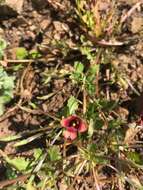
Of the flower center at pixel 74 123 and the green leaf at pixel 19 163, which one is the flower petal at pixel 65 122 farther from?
the green leaf at pixel 19 163

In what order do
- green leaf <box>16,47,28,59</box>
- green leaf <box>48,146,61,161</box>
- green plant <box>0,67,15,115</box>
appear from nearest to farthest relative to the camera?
green leaf <box>48,146,61,161</box> → green plant <box>0,67,15,115</box> → green leaf <box>16,47,28,59</box>

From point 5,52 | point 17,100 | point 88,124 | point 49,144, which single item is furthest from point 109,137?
point 5,52

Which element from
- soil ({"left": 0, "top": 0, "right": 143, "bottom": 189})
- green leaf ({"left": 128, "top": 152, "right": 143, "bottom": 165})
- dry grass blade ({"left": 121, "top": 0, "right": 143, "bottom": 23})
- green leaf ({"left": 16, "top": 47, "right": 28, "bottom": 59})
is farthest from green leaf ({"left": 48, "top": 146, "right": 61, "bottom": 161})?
dry grass blade ({"left": 121, "top": 0, "right": 143, "bottom": 23})

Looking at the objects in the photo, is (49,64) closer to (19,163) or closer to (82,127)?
(82,127)

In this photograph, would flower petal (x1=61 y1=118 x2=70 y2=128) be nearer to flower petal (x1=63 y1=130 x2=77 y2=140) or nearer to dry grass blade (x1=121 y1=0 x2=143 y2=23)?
flower petal (x1=63 y1=130 x2=77 y2=140)

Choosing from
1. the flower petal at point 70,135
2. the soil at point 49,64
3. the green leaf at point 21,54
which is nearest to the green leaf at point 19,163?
the soil at point 49,64

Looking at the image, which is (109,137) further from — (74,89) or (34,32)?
(34,32)

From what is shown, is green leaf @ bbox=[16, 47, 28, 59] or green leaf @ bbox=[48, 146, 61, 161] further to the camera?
green leaf @ bbox=[16, 47, 28, 59]
